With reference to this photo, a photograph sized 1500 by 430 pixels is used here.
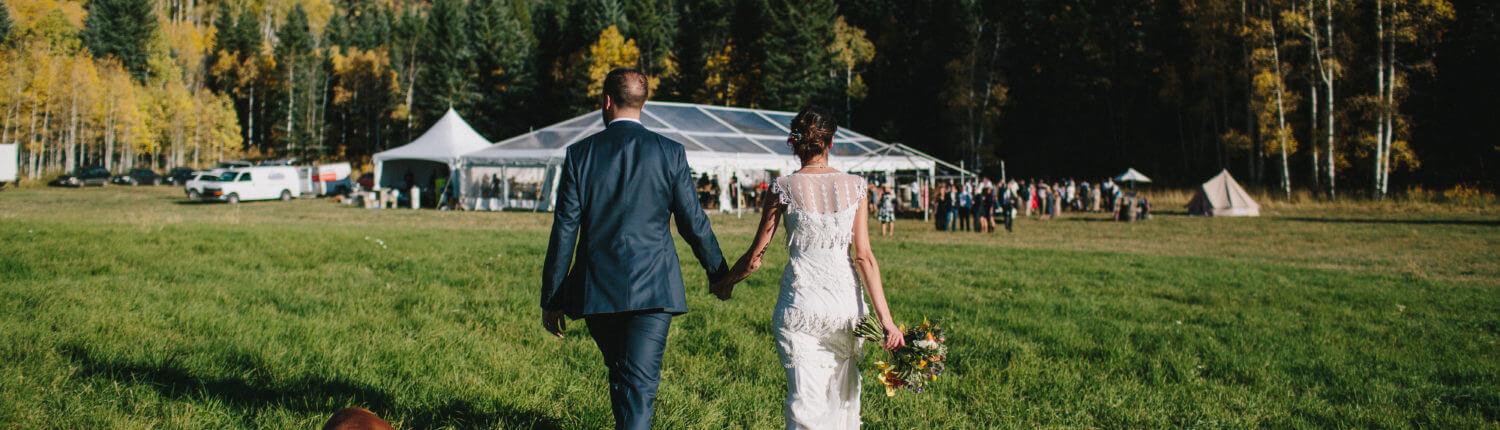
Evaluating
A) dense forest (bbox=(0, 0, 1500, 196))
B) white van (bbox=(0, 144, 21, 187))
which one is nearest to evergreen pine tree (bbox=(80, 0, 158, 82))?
dense forest (bbox=(0, 0, 1500, 196))

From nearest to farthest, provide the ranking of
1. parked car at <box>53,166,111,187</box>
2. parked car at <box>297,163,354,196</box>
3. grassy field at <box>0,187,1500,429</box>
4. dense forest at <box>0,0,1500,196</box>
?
grassy field at <box>0,187,1500,429</box> < dense forest at <box>0,0,1500,196</box> < parked car at <box>297,163,354,196</box> < parked car at <box>53,166,111,187</box>

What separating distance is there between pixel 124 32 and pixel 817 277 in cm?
7723

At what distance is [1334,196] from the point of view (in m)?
29.1

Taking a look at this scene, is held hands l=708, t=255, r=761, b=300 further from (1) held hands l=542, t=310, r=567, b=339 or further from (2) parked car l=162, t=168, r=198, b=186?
(2) parked car l=162, t=168, r=198, b=186

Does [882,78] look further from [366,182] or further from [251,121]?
[251,121]

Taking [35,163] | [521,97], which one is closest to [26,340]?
[521,97]

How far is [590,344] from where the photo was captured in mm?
5031

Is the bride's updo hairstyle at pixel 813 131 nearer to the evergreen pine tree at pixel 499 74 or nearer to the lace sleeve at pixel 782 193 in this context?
the lace sleeve at pixel 782 193

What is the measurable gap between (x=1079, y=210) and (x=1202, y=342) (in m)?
29.5

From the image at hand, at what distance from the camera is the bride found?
113 inches

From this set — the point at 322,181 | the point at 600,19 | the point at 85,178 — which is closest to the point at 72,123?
the point at 85,178

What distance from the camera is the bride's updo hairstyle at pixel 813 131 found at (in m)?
2.90

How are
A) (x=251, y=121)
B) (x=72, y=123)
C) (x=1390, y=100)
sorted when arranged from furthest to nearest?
(x=251, y=121) → (x=72, y=123) → (x=1390, y=100)

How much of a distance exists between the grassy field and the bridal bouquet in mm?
873
